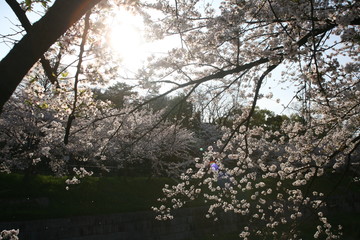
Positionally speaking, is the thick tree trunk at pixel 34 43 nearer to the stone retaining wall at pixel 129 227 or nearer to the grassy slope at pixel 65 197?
the stone retaining wall at pixel 129 227

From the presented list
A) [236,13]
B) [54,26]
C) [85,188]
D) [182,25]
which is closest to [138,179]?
[85,188]

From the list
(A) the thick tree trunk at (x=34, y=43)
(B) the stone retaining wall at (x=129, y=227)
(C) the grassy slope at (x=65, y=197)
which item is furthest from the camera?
(C) the grassy slope at (x=65, y=197)

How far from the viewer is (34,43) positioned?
180 centimetres

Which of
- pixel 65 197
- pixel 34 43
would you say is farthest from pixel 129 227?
pixel 34 43

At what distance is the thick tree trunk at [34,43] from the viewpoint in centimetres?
170

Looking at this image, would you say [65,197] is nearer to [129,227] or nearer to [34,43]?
[129,227]

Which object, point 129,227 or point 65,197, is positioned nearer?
point 129,227

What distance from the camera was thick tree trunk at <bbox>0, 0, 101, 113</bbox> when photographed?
1.70 m

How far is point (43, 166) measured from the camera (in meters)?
18.5

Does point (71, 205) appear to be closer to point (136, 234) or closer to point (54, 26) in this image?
point (136, 234)

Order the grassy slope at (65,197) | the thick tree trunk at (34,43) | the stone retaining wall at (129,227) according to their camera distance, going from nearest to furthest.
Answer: the thick tree trunk at (34,43) < the stone retaining wall at (129,227) < the grassy slope at (65,197)

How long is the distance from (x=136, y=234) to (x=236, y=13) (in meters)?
9.56

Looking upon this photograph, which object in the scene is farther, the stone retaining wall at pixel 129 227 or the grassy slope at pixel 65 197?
the grassy slope at pixel 65 197

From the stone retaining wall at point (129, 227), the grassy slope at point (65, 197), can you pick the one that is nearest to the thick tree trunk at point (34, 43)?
the stone retaining wall at point (129, 227)
